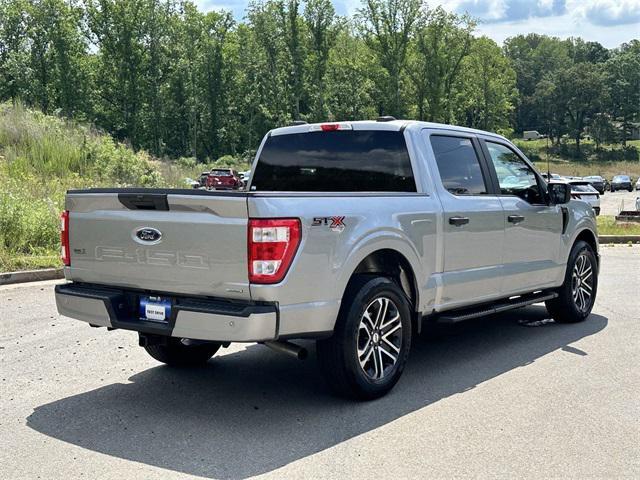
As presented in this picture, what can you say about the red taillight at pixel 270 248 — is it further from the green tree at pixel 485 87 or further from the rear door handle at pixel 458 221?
the green tree at pixel 485 87

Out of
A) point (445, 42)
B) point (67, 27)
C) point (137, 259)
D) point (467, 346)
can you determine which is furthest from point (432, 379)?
point (445, 42)

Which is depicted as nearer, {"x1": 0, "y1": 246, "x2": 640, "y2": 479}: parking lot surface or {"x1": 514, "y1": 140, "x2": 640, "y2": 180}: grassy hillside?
{"x1": 0, "y1": 246, "x2": 640, "y2": 479}: parking lot surface

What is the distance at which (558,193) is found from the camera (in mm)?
7797

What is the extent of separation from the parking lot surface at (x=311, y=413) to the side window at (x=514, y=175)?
1493 millimetres

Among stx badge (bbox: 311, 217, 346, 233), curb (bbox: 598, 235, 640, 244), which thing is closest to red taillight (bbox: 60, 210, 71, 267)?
stx badge (bbox: 311, 217, 346, 233)

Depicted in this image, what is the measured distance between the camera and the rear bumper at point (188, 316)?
15.3 feet

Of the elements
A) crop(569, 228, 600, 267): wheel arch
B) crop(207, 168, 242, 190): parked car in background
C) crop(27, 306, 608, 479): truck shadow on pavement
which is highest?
crop(569, 228, 600, 267): wheel arch

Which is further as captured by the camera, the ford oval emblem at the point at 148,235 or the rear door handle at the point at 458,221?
the rear door handle at the point at 458,221

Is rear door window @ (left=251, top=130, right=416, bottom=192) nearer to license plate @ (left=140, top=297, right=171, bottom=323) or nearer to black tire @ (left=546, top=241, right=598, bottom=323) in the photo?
license plate @ (left=140, top=297, right=171, bottom=323)

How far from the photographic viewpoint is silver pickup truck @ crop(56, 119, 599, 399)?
4.77 m

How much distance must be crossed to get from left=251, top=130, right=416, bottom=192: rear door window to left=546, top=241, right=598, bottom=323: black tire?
2964 mm

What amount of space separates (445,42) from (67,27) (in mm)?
38960

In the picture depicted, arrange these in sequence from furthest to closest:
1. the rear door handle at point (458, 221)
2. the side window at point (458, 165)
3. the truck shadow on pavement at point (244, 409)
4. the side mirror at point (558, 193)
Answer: the side mirror at point (558, 193), the side window at point (458, 165), the rear door handle at point (458, 221), the truck shadow on pavement at point (244, 409)

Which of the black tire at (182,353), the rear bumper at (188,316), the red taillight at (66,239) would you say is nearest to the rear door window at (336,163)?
the black tire at (182,353)
